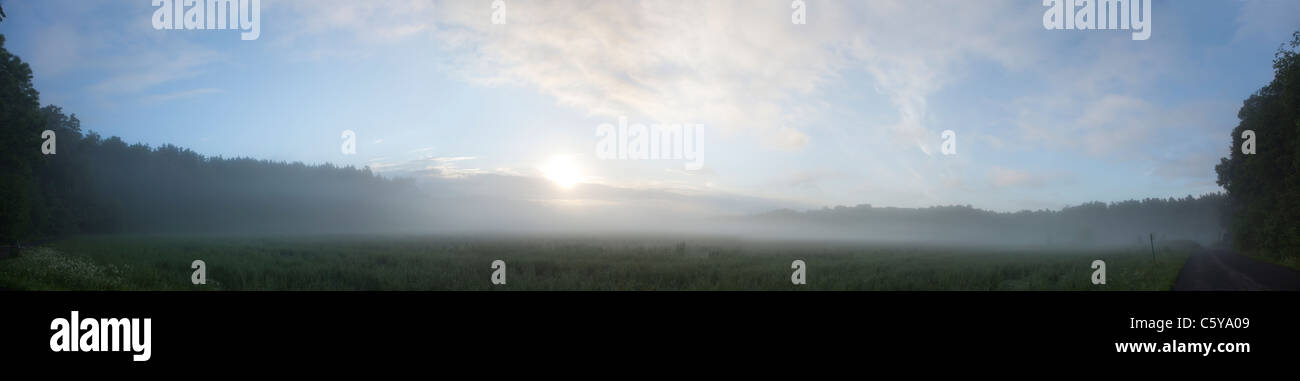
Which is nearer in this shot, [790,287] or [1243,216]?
[790,287]

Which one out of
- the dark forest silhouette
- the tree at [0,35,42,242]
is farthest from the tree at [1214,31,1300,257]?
the tree at [0,35,42,242]

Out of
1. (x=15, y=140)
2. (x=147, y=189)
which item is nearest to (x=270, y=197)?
(x=147, y=189)

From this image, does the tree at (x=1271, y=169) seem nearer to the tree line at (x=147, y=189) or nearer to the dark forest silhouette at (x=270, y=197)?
the dark forest silhouette at (x=270, y=197)

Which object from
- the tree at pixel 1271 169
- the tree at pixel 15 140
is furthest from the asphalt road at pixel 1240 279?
the tree at pixel 15 140

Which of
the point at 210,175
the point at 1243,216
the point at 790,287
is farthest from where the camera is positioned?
the point at 210,175

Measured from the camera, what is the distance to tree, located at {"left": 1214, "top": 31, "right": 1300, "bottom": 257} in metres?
24.0

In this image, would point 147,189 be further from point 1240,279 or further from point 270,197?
point 1240,279

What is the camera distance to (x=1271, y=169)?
28.6 m
